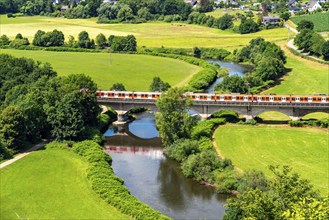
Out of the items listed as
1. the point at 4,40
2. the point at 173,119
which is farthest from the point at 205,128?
the point at 4,40

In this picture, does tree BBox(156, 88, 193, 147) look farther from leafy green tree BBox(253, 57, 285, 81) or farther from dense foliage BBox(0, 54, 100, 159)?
leafy green tree BBox(253, 57, 285, 81)

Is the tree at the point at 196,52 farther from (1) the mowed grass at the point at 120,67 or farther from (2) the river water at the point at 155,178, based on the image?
(2) the river water at the point at 155,178

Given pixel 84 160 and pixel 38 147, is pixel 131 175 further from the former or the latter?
pixel 38 147

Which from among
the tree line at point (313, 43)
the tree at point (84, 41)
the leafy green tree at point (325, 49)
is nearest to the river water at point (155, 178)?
the leafy green tree at point (325, 49)

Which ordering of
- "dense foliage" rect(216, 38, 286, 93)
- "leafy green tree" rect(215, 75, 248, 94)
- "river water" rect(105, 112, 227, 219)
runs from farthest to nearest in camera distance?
"dense foliage" rect(216, 38, 286, 93) → "leafy green tree" rect(215, 75, 248, 94) → "river water" rect(105, 112, 227, 219)

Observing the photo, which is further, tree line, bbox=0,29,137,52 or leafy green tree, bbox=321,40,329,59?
tree line, bbox=0,29,137,52

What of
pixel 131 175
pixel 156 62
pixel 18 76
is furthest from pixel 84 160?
pixel 156 62

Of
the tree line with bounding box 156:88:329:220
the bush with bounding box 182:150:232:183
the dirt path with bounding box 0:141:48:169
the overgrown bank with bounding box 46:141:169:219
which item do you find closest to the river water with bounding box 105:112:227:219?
→ the bush with bounding box 182:150:232:183
